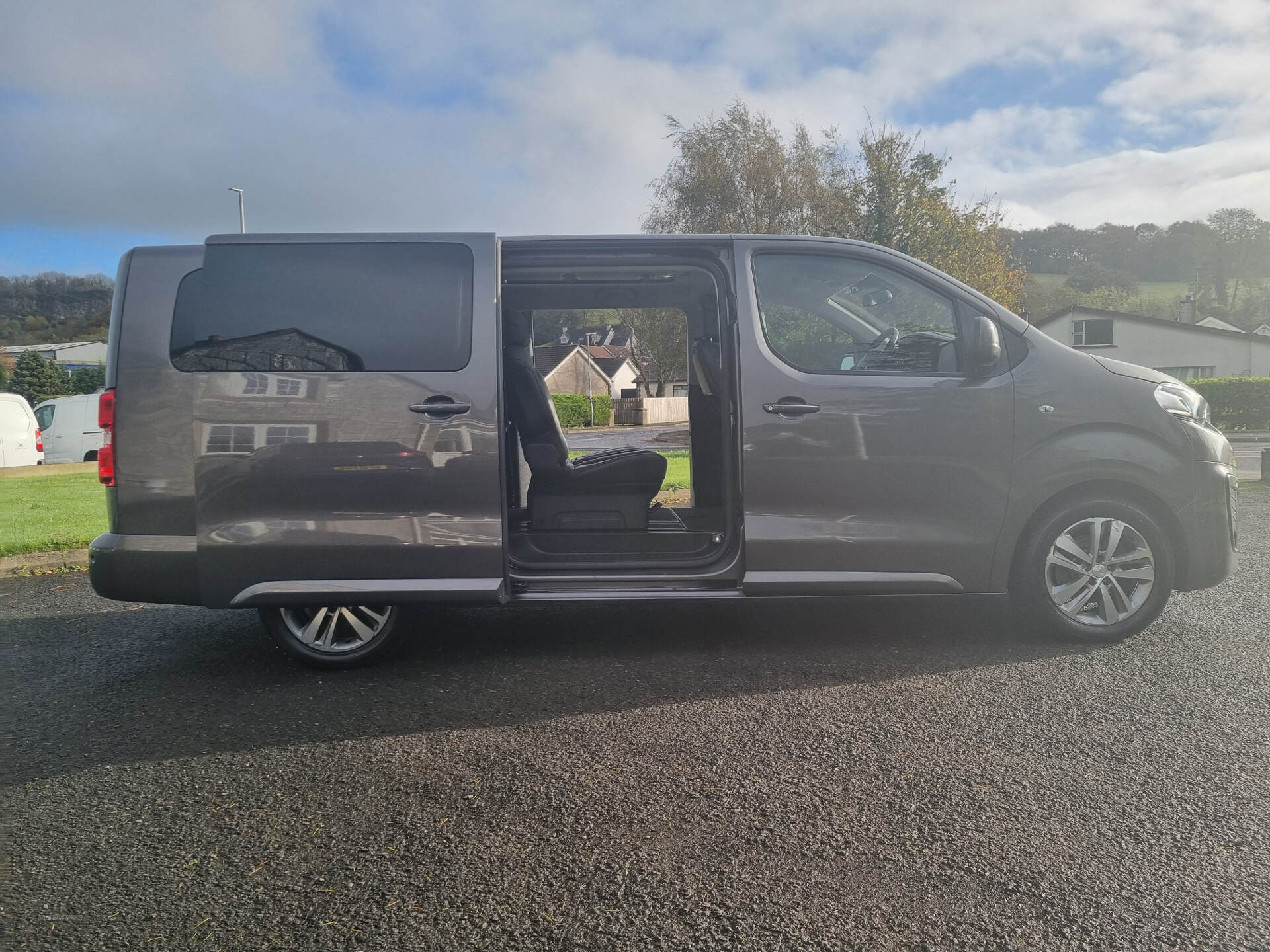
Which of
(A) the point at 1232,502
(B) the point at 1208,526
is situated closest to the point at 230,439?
(B) the point at 1208,526

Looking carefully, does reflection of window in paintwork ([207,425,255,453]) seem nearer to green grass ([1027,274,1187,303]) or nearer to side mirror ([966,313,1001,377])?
side mirror ([966,313,1001,377])

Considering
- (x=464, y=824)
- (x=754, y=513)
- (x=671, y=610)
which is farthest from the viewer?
(x=671, y=610)

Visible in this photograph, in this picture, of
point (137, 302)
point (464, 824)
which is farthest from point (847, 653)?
point (137, 302)

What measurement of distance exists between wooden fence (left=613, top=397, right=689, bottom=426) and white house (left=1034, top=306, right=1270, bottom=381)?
1956 centimetres

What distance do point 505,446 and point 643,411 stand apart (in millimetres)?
43758

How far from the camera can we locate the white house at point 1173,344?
139 feet

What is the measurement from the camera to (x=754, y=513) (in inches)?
173

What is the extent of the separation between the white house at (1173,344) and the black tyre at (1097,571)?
4157 cm

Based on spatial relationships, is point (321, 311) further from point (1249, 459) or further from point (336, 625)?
point (1249, 459)

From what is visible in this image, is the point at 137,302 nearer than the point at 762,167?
Yes

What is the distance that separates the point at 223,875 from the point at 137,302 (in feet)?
9.08

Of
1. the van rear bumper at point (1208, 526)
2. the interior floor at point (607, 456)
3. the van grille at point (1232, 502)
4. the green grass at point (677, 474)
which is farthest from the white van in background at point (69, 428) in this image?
the van grille at point (1232, 502)

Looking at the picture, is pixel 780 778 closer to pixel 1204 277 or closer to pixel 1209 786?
pixel 1209 786

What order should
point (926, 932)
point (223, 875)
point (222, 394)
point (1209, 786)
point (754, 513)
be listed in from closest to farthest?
point (926, 932) → point (223, 875) → point (1209, 786) → point (222, 394) → point (754, 513)
